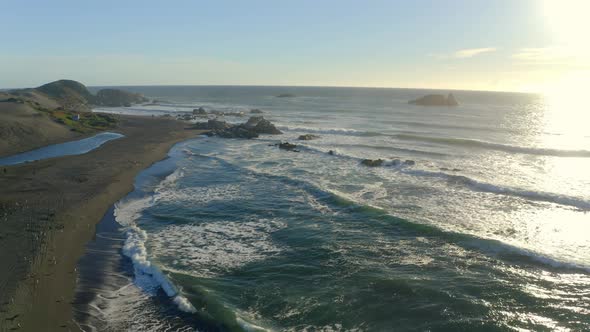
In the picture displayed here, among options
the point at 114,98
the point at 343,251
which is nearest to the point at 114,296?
the point at 343,251

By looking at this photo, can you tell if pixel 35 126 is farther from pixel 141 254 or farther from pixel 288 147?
pixel 141 254

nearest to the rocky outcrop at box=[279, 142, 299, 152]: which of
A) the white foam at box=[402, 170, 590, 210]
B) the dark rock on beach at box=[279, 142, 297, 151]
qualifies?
the dark rock on beach at box=[279, 142, 297, 151]

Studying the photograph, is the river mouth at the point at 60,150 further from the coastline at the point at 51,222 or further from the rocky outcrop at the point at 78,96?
the rocky outcrop at the point at 78,96

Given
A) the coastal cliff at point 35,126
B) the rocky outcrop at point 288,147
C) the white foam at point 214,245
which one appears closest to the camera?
the white foam at point 214,245

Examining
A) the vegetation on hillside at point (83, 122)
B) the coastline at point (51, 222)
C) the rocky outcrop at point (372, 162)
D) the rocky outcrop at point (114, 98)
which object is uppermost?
the rocky outcrop at point (114, 98)

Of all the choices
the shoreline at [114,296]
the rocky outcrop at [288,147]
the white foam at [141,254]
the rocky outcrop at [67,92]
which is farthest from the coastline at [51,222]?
the rocky outcrop at [67,92]

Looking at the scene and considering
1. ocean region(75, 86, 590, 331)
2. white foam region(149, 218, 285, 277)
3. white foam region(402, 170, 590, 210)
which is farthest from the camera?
white foam region(402, 170, 590, 210)

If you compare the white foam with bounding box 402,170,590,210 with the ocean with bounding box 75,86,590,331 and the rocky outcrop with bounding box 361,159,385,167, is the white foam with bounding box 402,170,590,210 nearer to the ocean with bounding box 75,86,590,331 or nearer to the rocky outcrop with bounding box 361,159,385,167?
the ocean with bounding box 75,86,590,331
